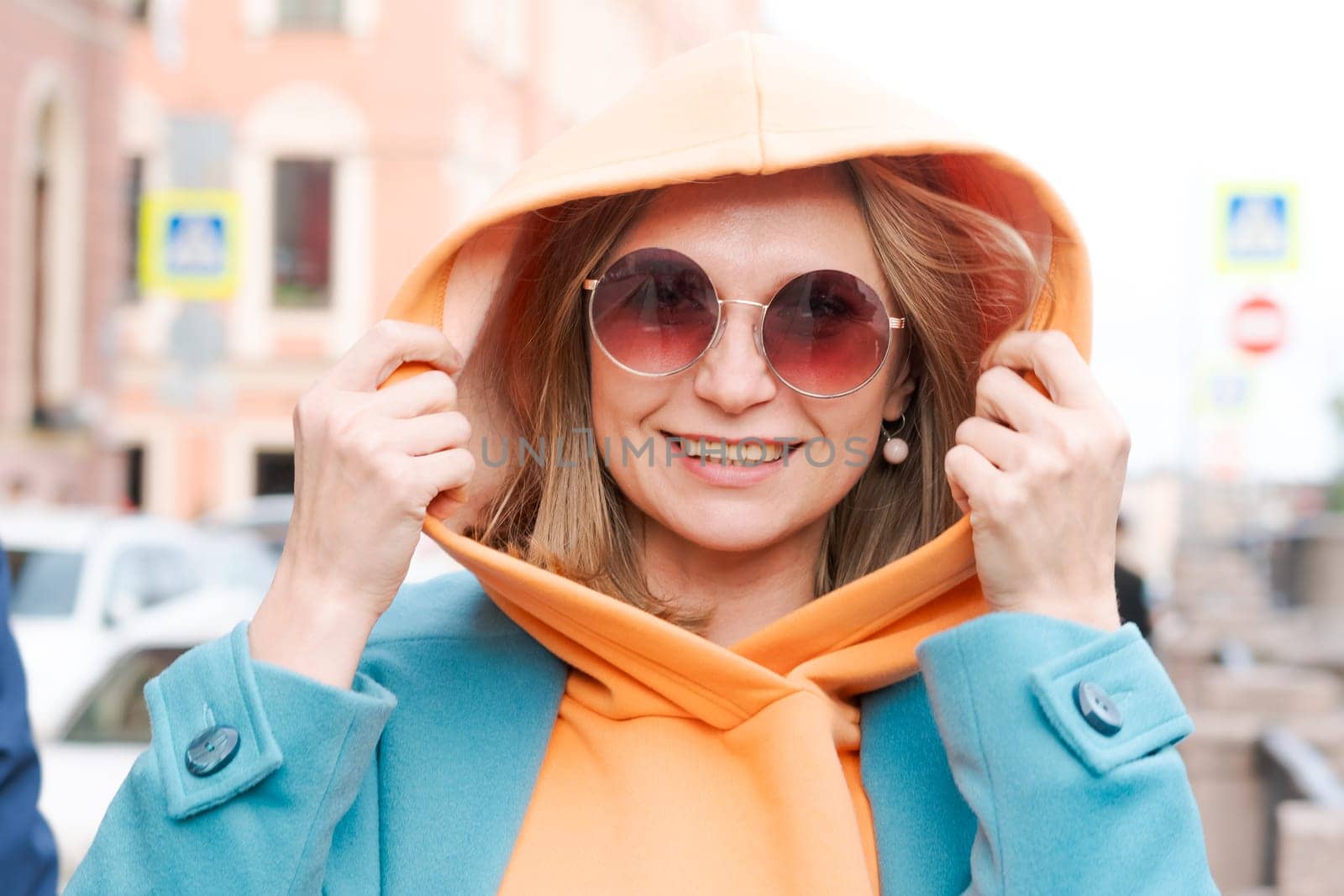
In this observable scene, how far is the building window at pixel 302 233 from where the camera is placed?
76.2 feet

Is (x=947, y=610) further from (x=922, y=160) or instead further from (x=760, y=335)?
(x=922, y=160)

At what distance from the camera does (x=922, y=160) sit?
1935mm

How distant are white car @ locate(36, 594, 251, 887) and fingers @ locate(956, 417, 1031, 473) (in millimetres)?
3390

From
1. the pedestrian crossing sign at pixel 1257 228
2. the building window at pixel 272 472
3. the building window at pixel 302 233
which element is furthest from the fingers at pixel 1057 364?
the building window at pixel 302 233

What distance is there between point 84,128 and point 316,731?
59.5ft

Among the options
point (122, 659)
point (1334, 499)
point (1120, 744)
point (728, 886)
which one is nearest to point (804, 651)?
point (728, 886)

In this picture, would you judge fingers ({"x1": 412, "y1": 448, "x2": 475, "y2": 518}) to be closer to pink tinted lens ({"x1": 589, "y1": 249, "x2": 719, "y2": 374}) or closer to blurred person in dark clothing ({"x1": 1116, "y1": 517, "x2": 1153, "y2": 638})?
pink tinted lens ({"x1": 589, "y1": 249, "x2": 719, "y2": 374})

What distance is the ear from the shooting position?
6.72 ft

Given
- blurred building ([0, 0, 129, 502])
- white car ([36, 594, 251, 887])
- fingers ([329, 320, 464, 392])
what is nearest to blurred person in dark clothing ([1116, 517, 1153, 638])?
white car ([36, 594, 251, 887])

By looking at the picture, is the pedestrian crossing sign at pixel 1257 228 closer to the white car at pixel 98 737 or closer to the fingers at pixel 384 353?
the white car at pixel 98 737

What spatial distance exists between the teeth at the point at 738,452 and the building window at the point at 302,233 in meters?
22.0

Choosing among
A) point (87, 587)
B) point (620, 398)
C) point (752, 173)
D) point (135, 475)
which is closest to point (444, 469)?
point (620, 398)

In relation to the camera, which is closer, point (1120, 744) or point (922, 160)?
point (1120, 744)

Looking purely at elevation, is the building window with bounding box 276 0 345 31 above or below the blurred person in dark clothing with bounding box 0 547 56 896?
above
